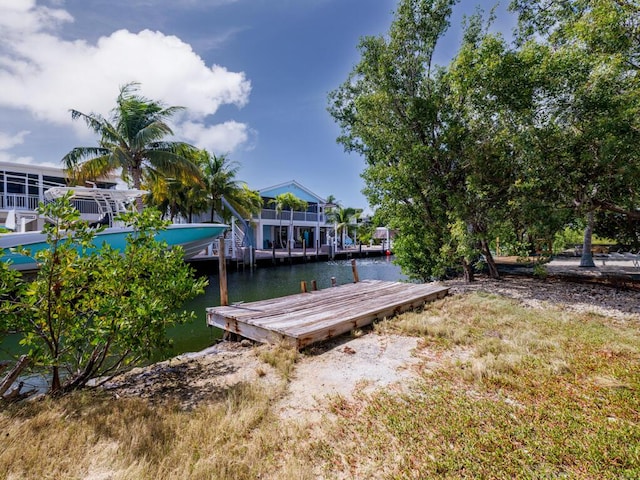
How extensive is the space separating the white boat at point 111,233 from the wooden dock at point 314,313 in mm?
3914

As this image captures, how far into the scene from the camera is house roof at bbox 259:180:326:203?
2872 centimetres

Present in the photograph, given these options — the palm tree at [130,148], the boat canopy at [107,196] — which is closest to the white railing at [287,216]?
the palm tree at [130,148]

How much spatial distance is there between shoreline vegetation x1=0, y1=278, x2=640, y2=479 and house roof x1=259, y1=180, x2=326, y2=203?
24.8 metres

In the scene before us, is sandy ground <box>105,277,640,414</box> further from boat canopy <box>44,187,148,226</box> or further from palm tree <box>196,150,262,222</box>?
palm tree <box>196,150,262,222</box>

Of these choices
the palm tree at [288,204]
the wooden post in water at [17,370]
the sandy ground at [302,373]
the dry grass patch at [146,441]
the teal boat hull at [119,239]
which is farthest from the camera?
the palm tree at [288,204]

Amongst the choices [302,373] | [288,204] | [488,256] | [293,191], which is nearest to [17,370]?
[302,373]

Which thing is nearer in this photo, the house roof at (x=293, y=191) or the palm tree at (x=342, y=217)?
the house roof at (x=293, y=191)

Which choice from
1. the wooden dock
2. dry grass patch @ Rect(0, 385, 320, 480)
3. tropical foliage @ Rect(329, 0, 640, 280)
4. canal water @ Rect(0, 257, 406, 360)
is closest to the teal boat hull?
canal water @ Rect(0, 257, 406, 360)

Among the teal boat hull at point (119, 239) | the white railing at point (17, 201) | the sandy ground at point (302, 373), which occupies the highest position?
the white railing at point (17, 201)

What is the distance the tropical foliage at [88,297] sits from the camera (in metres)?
3.04

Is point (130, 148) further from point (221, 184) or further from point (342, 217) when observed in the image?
point (342, 217)

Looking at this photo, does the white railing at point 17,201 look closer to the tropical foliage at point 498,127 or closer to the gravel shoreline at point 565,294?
the tropical foliage at point 498,127

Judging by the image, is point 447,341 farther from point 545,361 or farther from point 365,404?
point 365,404

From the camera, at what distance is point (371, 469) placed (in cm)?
217
